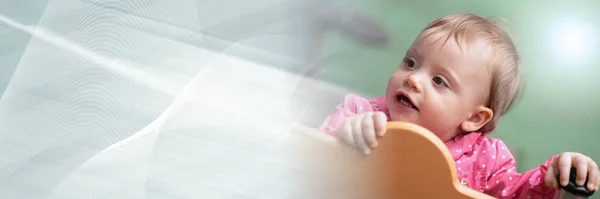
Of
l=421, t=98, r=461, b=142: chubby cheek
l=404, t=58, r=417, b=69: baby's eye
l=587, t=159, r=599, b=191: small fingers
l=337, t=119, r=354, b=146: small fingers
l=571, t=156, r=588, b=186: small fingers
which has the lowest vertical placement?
l=587, t=159, r=599, b=191: small fingers

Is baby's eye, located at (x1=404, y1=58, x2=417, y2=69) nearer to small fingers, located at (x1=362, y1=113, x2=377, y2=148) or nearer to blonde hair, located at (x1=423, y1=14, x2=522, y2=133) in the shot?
blonde hair, located at (x1=423, y1=14, x2=522, y2=133)

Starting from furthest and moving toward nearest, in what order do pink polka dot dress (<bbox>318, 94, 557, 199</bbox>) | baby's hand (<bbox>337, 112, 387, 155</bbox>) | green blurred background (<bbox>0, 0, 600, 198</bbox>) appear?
green blurred background (<bbox>0, 0, 600, 198</bbox>), pink polka dot dress (<bbox>318, 94, 557, 199</bbox>), baby's hand (<bbox>337, 112, 387, 155</bbox>)

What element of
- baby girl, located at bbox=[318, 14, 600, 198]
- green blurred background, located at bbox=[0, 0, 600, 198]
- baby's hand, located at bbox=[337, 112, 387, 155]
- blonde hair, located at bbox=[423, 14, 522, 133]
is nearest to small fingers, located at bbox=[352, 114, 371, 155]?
baby's hand, located at bbox=[337, 112, 387, 155]

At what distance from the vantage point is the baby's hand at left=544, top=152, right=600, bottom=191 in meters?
0.66

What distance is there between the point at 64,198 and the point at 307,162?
0.21 metres

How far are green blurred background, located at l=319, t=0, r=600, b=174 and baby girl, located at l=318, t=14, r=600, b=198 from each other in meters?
0.22

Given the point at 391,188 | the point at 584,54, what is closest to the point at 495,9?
the point at 584,54

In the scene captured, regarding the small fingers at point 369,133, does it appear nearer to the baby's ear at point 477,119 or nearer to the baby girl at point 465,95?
the baby girl at point 465,95

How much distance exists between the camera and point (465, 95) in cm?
78

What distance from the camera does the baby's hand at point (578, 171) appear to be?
2.16ft

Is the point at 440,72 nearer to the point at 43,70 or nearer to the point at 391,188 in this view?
the point at 391,188

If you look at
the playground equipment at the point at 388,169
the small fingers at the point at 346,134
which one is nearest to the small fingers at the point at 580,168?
the playground equipment at the point at 388,169

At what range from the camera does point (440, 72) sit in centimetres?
77

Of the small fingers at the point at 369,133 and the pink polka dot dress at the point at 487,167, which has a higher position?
the small fingers at the point at 369,133
